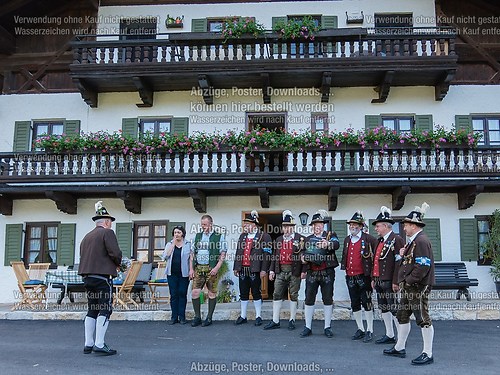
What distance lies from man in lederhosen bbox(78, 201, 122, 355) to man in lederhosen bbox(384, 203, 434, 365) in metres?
4.11

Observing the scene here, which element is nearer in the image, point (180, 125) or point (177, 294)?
point (177, 294)

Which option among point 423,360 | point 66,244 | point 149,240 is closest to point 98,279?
point 423,360

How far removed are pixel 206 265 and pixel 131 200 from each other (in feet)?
15.8

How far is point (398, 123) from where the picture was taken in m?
15.8

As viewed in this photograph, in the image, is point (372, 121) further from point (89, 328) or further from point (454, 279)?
→ point (89, 328)

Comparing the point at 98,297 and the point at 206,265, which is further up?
the point at 206,265

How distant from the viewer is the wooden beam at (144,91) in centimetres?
1549

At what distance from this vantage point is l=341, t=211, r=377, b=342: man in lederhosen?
30.5ft

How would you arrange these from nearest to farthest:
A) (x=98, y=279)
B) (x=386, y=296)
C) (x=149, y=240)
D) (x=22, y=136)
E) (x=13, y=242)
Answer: (x=98, y=279) → (x=386, y=296) → (x=149, y=240) → (x=13, y=242) → (x=22, y=136)

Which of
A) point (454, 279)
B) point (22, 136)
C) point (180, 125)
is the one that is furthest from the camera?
point (22, 136)

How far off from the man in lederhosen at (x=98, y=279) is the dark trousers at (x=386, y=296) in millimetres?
4002

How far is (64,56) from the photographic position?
670 inches

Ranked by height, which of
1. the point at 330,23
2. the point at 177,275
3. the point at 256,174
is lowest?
the point at 177,275

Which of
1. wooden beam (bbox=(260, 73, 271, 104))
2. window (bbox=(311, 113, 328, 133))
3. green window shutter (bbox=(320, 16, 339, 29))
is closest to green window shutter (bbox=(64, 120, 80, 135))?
wooden beam (bbox=(260, 73, 271, 104))
